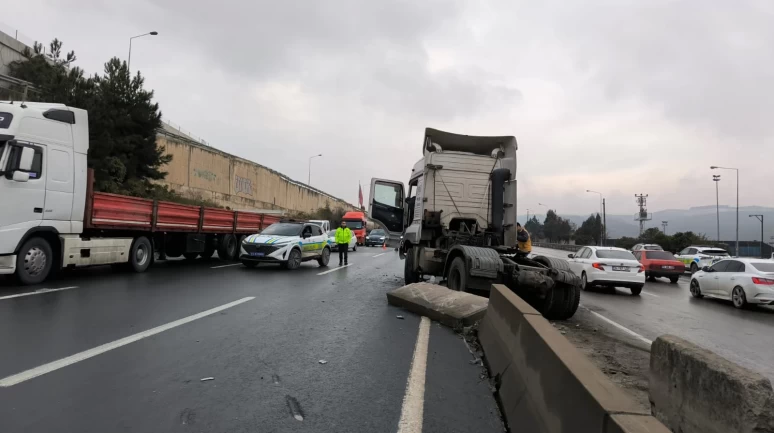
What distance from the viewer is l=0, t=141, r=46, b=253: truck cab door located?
898 cm

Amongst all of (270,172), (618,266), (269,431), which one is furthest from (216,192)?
(269,431)

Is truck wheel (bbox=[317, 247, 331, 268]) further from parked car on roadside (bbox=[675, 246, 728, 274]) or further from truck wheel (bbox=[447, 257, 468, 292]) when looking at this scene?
parked car on roadside (bbox=[675, 246, 728, 274])

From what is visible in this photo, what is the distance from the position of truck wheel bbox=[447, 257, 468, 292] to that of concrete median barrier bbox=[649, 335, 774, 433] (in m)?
5.46

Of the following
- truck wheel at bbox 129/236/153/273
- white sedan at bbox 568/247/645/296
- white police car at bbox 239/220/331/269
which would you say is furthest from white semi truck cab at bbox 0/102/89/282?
white sedan at bbox 568/247/645/296

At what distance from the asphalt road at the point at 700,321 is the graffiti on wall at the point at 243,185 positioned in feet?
110

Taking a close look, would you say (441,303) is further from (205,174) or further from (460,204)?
(205,174)

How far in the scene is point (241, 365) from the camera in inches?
194

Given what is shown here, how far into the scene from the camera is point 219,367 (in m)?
4.82

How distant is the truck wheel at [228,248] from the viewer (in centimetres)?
1789

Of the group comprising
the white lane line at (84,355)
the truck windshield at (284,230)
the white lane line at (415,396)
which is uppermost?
the truck windshield at (284,230)

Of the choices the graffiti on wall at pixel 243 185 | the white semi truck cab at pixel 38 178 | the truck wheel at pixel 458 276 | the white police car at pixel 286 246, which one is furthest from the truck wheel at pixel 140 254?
the graffiti on wall at pixel 243 185

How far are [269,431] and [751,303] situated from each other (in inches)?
540

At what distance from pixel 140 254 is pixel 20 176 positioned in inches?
174

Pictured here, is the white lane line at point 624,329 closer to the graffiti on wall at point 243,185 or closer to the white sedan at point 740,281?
the white sedan at point 740,281
